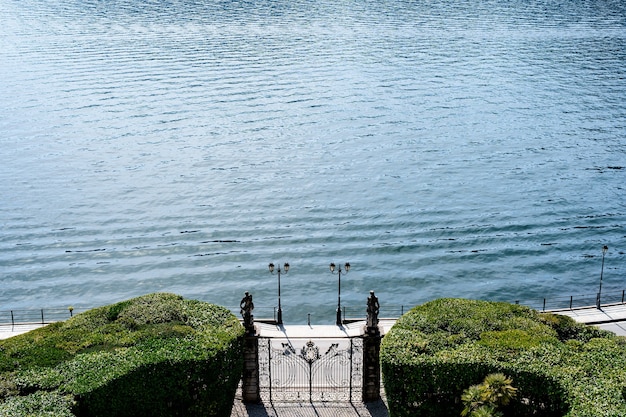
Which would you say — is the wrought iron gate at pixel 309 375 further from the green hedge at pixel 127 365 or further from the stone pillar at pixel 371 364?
the green hedge at pixel 127 365

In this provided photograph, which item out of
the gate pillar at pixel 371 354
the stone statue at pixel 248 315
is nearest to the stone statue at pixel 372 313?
the gate pillar at pixel 371 354

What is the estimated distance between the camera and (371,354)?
32.9 meters

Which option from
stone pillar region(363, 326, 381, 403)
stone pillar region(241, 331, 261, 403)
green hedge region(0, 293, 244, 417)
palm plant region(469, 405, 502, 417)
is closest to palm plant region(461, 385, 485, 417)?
palm plant region(469, 405, 502, 417)

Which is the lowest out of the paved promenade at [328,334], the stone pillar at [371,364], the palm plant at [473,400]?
the paved promenade at [328,334]

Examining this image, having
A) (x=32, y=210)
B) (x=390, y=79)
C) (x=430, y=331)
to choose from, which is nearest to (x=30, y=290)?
(x=32, y=210)

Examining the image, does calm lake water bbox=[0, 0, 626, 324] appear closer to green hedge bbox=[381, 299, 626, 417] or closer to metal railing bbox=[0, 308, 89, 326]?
metal railing bbox=[0, 308, 89, 326]

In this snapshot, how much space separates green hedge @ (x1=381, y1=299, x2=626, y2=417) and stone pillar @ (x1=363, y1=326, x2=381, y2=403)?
1.40 metres

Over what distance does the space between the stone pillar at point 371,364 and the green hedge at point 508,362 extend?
140 cm

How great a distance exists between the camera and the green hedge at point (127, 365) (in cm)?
2722

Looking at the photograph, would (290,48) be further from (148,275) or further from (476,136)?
(148,275)

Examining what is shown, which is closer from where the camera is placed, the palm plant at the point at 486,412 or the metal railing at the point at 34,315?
the palm plant at the point at 486,412

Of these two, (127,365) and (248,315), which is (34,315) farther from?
(127,365)

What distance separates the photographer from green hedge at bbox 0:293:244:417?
1072 inches

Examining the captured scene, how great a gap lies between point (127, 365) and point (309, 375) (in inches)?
406
